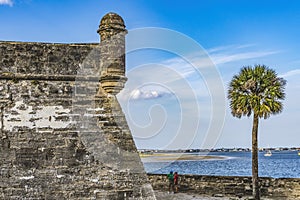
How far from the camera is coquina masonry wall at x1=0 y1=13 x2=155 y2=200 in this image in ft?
29.6

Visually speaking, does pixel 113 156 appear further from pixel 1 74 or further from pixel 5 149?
pixel 1 74

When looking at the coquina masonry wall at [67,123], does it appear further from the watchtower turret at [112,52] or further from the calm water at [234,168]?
the calm water at [234,168]

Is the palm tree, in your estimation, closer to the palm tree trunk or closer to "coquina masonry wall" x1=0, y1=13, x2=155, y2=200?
the palm tree trunk

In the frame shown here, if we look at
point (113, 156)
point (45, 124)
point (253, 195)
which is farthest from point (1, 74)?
point (253, 195)

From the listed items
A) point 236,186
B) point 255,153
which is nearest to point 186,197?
point 236,186

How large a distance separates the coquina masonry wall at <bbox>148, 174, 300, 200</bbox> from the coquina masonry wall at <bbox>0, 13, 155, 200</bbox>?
8131mm

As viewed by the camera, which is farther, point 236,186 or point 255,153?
point 236,186

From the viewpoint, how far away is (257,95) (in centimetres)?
1728

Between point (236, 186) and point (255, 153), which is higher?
point (255, 153)

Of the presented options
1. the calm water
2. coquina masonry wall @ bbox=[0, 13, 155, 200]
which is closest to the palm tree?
coquina masonry wall @ bbox=[0, 13, 155, 200]

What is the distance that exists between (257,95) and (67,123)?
32.2ft

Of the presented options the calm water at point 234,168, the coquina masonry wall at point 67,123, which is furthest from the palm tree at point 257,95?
the calm water at point 234,168

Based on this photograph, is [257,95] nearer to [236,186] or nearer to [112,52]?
[236,186]

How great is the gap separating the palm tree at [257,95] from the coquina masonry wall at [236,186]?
3.21ft
